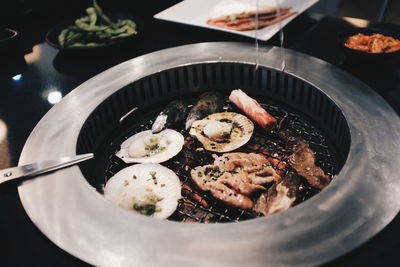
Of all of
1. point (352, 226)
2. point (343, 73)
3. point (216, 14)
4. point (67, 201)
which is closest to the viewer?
point (352, 226)

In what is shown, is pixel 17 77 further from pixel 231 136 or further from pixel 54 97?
pixel 231 136

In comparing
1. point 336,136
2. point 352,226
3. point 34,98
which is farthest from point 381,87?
point 34,98

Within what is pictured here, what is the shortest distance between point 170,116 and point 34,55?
2329mm

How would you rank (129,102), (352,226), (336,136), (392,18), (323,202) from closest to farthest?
(352,226) < (323,202) < (336,136) < (129,102) < (392,18)

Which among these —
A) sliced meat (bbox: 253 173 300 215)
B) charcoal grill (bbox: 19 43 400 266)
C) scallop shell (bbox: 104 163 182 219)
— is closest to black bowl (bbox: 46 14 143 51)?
charcoal grill (bbox: 19 43 400 266)

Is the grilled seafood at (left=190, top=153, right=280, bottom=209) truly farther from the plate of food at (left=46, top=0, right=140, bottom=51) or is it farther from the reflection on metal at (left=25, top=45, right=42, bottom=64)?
the reflection on metal at (left=25, top=45, right=42, bottom=64)

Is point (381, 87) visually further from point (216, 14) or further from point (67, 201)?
point (67, 201)

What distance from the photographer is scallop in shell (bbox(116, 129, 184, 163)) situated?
2650 millimetres

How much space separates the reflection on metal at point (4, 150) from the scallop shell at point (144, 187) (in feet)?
2.73

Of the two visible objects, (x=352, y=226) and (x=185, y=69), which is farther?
(x=185, y=69)

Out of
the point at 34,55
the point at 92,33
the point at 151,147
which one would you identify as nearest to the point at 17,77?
the point at 34,55

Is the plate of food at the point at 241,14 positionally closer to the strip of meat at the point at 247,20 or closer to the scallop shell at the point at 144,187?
the strip of meat at the point at 247,20

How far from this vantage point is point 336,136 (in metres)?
2.62

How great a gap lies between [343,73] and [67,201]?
245 cm
